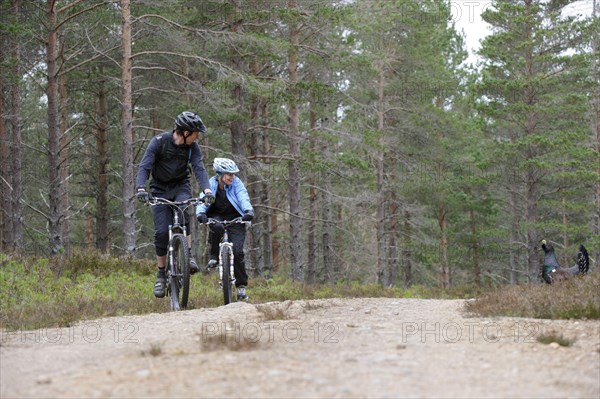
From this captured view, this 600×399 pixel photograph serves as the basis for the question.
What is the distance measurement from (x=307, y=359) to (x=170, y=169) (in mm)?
4740

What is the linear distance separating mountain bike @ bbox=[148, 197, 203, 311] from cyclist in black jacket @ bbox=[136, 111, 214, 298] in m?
0.09

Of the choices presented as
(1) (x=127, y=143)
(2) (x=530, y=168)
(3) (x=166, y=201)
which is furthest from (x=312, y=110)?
(3) (x=166, y=201)

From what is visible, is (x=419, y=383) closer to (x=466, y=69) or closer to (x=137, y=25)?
(x=137, y=25)

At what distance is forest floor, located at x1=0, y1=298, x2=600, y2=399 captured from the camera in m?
4.18

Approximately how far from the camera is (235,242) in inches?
386

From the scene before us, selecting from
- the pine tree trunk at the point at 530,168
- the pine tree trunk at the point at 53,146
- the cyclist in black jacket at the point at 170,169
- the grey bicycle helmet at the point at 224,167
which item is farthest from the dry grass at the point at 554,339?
the pine tree trunk at the point at 530,168

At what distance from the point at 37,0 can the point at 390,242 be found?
2095cm

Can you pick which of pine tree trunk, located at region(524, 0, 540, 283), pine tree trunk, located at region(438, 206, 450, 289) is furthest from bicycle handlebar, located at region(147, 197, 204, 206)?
pine tree trunk, located at region(438, 206, 450, 289)

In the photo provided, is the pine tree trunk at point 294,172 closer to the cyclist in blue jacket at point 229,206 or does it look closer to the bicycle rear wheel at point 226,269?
the cyclist in blue jacket at point 229,206

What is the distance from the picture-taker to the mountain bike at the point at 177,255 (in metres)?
8.83

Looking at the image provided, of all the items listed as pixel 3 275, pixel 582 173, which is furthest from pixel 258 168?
pixel 582 173

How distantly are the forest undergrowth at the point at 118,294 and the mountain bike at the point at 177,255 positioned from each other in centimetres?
30

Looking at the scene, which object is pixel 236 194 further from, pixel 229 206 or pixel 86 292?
pixel 86 292

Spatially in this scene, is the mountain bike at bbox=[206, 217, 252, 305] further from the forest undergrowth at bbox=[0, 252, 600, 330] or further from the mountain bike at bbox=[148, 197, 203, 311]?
the mountain bike at bbox=[148, 197, 203, 311]
